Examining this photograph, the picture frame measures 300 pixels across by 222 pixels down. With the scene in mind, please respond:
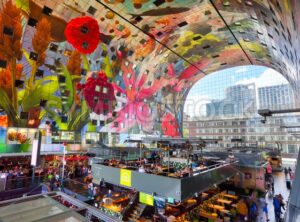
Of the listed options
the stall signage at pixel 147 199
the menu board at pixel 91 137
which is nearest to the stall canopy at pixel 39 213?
the stall signage at pixel 147 199

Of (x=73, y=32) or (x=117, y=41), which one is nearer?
(x=73, y=32)

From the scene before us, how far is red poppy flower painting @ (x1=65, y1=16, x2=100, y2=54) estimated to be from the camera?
14.0 m

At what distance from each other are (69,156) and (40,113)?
4.83 metres

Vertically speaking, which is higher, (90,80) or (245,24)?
(245,24)

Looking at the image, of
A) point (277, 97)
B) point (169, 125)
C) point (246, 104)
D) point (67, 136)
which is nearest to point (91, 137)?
point (67, 136)

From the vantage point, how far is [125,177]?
8992 millimetres

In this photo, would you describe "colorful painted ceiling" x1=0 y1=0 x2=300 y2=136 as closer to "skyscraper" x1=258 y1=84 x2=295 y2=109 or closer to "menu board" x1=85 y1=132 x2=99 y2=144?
"menu board" x1=85 y1=132 x2=99 y2=144

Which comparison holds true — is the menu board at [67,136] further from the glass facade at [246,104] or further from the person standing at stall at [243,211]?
the glass facade at [246,104]

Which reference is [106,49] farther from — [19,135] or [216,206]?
[216,206]

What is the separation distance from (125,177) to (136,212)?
106 inches

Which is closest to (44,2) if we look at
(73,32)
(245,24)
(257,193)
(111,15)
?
(73,32)

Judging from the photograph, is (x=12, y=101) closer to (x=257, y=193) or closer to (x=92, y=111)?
(x=92, y=111)

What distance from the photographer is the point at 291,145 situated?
28.6 meters

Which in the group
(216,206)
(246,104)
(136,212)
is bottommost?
(216,206)
